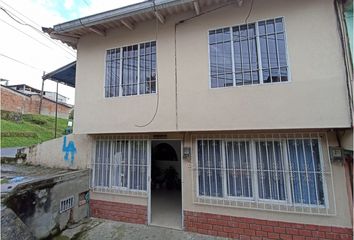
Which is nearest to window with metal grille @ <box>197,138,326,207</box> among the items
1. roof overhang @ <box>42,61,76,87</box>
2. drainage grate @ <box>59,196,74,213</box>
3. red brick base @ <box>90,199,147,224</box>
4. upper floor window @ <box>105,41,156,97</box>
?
red brick base @ <box>90,199,147,224</box>

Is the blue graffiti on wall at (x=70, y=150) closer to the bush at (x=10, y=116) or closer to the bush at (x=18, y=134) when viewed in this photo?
the bush at (x=18, y=134)

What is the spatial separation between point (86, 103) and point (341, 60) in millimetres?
7478

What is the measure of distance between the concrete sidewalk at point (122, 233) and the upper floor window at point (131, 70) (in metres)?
4.40

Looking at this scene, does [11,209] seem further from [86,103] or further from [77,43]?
[77,43]

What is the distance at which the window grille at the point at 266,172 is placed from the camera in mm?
4891

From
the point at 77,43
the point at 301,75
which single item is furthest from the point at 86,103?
the point at 301,75

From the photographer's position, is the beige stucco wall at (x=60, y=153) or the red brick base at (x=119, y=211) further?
the beige stucco wall at (x=60, y=153)

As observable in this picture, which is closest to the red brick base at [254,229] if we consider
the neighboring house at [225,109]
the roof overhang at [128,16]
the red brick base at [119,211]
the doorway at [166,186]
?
the neighboring house at [225,109]

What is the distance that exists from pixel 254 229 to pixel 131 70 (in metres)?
6.18

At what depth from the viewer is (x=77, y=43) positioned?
7316 mm

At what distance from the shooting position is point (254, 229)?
5246 millimetres

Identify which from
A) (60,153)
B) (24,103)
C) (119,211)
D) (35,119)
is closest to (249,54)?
(119,211)

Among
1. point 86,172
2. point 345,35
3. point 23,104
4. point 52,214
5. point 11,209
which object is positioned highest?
point 23,104

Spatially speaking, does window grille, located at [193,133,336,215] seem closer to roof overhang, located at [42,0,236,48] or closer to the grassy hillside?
roof overhang, located at [42,0,236,48]
